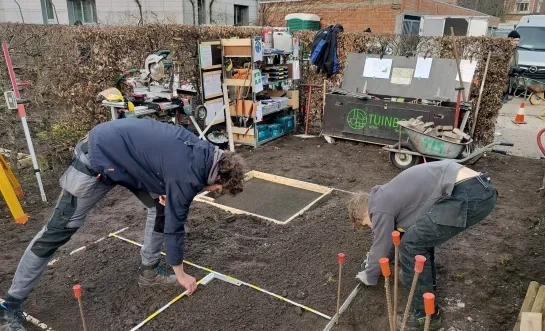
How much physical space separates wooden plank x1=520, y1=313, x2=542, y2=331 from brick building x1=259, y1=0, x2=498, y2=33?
15.9m

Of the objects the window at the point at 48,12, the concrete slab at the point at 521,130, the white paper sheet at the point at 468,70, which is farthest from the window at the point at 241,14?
the white paper sheet at the point at 468,70

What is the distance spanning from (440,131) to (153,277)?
188 inches

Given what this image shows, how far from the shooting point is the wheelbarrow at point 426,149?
5902mm

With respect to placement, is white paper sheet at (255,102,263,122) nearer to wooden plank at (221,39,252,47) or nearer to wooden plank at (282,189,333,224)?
wooden plank at (221,39,252,47)

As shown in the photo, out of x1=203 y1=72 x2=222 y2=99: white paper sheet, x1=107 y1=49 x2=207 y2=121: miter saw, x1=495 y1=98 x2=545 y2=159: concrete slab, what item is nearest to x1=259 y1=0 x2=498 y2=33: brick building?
x1=495 y1=98 x2=545 y2=159: concrete slab

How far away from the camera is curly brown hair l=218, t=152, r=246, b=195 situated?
2.54 m

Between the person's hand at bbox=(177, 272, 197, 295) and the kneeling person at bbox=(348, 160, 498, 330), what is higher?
the kneeling person at bbox=(348, 160, 498, 330)

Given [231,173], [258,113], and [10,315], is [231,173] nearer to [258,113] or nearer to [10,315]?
[10,315]

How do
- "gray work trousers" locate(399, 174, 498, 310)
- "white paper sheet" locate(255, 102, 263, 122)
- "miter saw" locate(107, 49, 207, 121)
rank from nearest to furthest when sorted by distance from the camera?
"gray work trousers" locate(399, 174, 498, 310), "miter saw" locate(107, 49, 207, 121), "white paper sheet" locate(255, 102, 263, 122)

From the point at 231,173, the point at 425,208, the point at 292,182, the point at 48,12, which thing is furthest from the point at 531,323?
the point at 48,12

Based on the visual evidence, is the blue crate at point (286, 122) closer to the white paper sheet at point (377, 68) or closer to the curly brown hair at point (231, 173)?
the white paper sheet at point (377, 68)

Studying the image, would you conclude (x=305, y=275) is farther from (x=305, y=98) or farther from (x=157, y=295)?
(x=305, y=98)

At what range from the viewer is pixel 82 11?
20250mm

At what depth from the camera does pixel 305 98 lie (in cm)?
923
